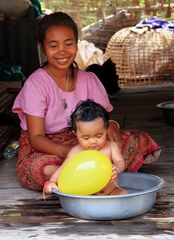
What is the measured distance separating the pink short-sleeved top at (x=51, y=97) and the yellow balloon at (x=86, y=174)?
0.52 metres

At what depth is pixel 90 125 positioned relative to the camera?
2.31 m

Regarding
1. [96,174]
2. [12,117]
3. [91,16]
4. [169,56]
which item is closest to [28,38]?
[12,117]

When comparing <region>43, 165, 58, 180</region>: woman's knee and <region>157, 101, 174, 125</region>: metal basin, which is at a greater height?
<region>43, 165, 58, 180</region>: woman's knee

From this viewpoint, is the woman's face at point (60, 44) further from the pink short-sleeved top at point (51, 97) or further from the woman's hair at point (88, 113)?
the woman's hair at point (88, 113)

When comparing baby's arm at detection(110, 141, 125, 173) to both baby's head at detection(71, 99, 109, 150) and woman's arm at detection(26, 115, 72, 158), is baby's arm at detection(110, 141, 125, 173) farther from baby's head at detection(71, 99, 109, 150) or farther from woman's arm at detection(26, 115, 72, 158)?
woman's arm at detection(26, 115, 72, 158)

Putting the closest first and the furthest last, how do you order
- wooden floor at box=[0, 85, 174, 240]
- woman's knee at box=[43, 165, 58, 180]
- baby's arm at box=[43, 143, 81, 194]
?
wooden floor at box=[0, 85, 174, 240] → baby's arm at box=[43, 143, 81, 194] → woman's knee at box=[43, 165, 58, 180]

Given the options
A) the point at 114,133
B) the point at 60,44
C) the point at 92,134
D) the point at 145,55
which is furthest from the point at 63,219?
the point at 145,55

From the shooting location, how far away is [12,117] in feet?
14.4

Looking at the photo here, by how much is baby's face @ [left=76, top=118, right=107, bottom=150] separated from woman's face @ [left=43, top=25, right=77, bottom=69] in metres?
0.46

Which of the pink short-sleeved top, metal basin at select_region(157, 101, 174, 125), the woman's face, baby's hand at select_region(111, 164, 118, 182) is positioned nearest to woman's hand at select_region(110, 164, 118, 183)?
baby's hand at select_region(111, 164, 118, 182)

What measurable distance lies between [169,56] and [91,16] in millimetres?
2070

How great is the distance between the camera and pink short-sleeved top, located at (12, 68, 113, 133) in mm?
2680

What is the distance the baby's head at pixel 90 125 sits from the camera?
231 centimetres

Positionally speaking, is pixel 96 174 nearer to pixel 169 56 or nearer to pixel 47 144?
pixel 47 144
